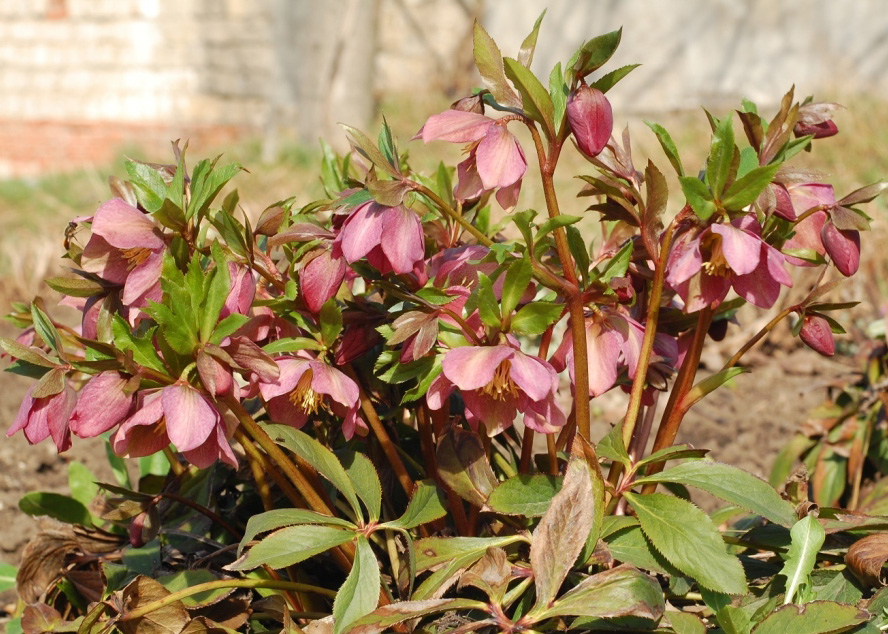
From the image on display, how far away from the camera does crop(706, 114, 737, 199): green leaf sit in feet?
2.25

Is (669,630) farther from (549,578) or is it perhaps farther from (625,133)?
(625,133)

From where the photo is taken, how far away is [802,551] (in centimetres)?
79

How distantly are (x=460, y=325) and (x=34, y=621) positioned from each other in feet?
1.96

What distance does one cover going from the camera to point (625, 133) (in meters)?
0.85

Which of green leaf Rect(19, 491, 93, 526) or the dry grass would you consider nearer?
green leaf Rect(19, 491, 93, 526)

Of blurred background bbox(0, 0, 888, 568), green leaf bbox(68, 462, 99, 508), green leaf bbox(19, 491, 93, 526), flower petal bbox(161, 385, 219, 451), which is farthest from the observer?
blurred background bbox(0, 0, 888, 568)

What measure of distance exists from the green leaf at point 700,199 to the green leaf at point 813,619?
33cm

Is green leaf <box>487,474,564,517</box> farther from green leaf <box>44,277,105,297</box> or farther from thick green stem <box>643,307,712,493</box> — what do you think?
green leaf <box>44,277,105,297</box>

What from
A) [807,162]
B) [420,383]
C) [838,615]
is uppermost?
[807,162]

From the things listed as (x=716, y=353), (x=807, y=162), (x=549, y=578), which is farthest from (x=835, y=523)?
(x=807, y=162)

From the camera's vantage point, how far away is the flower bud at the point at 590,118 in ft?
2.25

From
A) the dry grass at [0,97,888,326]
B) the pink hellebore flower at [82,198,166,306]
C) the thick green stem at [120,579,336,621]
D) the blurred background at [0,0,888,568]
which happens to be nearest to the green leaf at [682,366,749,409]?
the thick green stem at [120,579,336,621]

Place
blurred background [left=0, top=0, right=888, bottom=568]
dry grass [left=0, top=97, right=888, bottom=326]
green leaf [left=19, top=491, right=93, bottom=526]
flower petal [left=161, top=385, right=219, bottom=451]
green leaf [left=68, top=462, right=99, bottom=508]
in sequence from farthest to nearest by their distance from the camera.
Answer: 1. blurred background [left=0, top=0, right=888, bottom=568]
2. dry grass [left=0, top=97, right=888, bottom=326]
3. green leaf [left=68, top=462, right=99, bottom=508]
4. green leaf [left=19, top=491, right=93, bottom=526]
5. flower petal [left=161, top=385, right=219, bottom=451]

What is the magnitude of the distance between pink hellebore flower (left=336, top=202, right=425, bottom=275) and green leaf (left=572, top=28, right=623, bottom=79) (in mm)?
172
